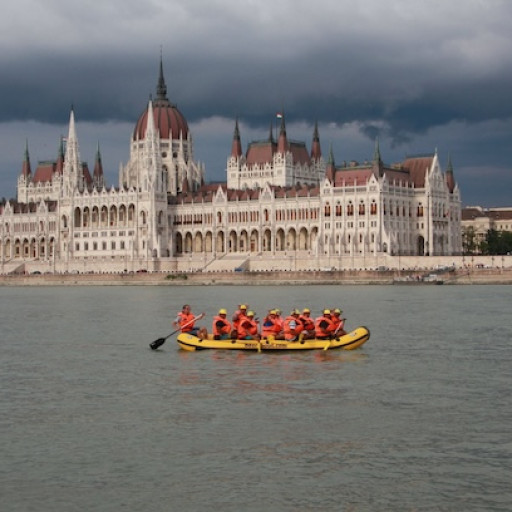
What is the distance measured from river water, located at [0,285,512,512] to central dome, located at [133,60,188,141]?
5060 inches

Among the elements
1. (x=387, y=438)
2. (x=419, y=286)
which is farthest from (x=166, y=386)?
Answer: (x=419, y=286)

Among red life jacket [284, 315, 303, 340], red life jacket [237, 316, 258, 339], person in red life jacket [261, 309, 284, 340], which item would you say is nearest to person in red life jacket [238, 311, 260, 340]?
red life jacket [237, 316, 258, 339]

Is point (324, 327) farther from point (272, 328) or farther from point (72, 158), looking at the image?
point (72, 158)

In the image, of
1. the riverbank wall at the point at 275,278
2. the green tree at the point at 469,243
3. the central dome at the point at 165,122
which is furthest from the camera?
the central dome at the point at 165,122

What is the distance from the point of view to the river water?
21281 millimetres

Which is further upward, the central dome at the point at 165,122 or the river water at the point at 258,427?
the central dome at the point at 165,122

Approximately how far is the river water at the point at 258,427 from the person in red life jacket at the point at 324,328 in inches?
30.3

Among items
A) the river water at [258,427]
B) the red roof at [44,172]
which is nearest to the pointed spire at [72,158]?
the red roof at [44,172]

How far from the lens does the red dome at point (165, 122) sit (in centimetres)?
17562

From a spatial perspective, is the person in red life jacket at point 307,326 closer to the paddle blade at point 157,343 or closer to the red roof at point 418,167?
the paddle blade at point 157,343

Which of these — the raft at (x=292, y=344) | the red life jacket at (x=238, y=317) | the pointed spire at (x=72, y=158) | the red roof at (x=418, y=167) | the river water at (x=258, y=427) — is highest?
the pointed spire at (x=72, y=158)

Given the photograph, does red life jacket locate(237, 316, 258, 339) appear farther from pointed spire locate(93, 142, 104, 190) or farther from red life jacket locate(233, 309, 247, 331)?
pointed spire locate(93, 142, 104, 190)

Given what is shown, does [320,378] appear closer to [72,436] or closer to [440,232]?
[72,436]

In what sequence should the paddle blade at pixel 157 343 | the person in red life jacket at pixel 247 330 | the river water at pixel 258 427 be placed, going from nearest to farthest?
the river water at pixel 258 427
the person in red life jacket at pixel 247 330
the paddle blade at pixel 157 343
